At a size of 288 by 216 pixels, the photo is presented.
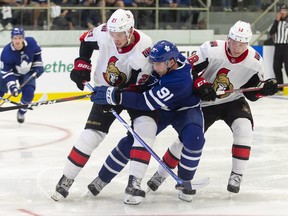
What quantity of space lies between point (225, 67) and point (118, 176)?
107 cm

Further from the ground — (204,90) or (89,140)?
(204,90)

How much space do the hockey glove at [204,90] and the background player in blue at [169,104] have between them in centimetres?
5

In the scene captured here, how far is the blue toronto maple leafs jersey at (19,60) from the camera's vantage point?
7641 millimetres

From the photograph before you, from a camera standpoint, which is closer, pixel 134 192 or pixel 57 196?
pixel 134 192

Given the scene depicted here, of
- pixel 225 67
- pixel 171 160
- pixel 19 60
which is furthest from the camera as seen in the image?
pixel 19 60

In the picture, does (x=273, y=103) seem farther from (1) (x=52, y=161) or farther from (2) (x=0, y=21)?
(1) (x=52, y=161)

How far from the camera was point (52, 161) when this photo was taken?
222 inches

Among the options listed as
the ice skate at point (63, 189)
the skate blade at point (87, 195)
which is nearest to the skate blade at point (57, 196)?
the ice skate at point (63, 189)

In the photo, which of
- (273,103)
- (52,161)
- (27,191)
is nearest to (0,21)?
(273,103)

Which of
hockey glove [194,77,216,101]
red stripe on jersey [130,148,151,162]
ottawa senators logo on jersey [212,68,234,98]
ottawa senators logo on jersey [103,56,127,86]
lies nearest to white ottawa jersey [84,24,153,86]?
ottawa senators logo on jersey [103,56,127,86]

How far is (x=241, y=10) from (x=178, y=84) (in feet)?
22.8

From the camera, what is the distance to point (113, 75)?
4.29 m

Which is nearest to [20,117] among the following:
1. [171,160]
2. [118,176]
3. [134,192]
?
[118,176]

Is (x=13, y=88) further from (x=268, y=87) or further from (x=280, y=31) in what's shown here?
(x=280, y=31)
